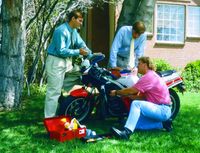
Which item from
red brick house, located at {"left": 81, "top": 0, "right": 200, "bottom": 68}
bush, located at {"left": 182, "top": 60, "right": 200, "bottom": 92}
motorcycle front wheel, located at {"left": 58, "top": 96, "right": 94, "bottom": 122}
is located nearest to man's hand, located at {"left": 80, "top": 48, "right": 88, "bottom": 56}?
motorcycle front wheel, located at {"left": 58, "top": 96, "right": 94, "bottom": 122}

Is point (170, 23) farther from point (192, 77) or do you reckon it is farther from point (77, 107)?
point (77, 107)

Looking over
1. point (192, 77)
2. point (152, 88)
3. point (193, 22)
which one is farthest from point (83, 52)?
point (193, 22)

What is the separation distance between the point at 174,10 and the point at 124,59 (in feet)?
41.6

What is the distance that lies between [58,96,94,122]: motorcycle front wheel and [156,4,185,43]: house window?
42.1 feet

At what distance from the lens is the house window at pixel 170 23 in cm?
2139

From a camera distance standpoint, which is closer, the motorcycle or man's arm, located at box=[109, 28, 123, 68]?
the motorcycle

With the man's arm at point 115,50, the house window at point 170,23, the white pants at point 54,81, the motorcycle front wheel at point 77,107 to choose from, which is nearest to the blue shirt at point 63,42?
the white pants at point 54,81

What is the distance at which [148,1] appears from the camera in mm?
10664

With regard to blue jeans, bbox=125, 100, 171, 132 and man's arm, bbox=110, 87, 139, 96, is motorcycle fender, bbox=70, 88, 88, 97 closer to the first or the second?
man's arm, bbox=110, 87, 139, 96

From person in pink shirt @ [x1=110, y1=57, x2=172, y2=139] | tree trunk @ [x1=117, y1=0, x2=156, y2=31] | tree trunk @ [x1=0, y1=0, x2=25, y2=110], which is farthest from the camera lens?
tree trunk @ [x1=0, y1=0, x2=25, y2=110]

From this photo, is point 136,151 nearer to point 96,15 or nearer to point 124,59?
point 124,59

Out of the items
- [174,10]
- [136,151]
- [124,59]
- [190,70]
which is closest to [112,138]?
[136,151]

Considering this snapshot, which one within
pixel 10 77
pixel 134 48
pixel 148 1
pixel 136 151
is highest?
pixel 148 1

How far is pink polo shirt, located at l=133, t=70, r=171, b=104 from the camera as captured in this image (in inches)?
312
